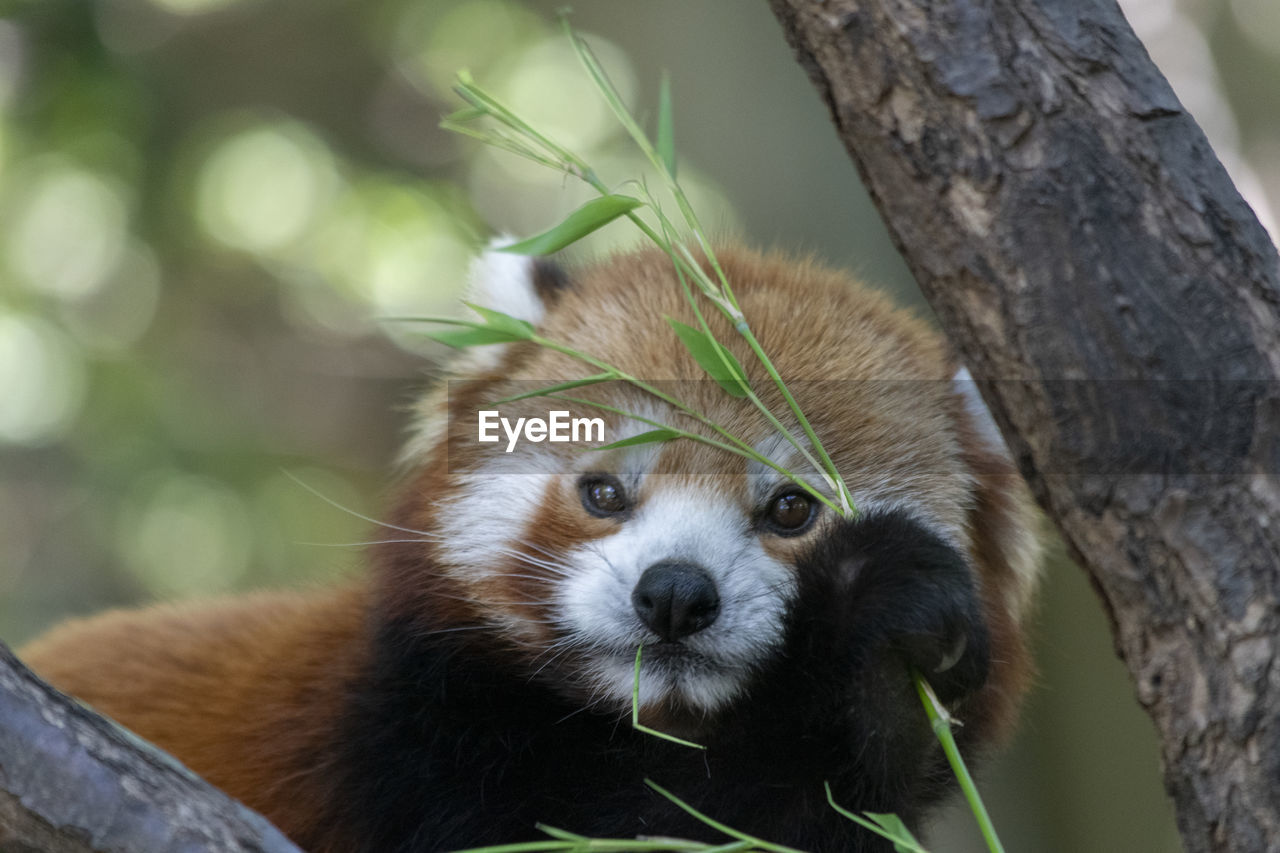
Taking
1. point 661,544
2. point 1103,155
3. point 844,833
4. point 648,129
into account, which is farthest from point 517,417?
point 648,129

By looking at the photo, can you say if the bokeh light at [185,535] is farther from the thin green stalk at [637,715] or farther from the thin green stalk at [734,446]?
the thin green stalk at [637,715]

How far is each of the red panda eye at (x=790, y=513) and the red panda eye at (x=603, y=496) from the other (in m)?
0.28

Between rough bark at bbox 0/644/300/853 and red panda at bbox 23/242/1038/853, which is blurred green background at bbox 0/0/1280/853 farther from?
rough bark at bbox 0/644/300/853

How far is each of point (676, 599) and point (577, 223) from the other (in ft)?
2.12

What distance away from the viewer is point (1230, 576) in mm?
1394

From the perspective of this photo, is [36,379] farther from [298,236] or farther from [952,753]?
[952,753]

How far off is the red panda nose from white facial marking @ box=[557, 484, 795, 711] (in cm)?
2

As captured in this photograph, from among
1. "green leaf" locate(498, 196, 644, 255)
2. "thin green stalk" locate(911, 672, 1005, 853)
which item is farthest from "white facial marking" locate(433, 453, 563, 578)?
"thin green stalk" locate(911, 672, 1005, 853)

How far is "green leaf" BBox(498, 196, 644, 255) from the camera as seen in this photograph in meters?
1.83

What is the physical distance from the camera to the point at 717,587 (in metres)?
2.08

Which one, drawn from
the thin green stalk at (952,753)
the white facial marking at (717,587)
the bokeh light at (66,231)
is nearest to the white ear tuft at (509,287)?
the white facial marking at (717,587)

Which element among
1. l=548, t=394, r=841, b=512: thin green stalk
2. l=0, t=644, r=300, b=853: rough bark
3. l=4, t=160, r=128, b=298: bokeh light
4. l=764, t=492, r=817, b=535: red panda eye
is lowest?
l=0, t=644, r=300, b=853: rough bark

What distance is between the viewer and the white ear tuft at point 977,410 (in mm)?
2471

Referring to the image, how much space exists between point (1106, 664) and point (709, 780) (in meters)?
3.62
